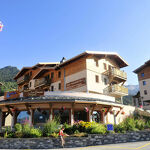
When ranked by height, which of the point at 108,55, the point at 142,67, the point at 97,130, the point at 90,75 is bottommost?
the point at 97,130

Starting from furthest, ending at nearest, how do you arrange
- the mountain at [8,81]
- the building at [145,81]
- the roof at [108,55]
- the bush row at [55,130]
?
the mountain at [8,81], the building at [145,81], the roof at [108,55], the bush row at [55,130]

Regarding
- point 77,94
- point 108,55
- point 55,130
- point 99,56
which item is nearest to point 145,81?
point 108,55

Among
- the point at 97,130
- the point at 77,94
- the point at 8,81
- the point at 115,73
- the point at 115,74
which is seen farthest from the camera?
the point at 8,81

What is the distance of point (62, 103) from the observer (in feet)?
56.5

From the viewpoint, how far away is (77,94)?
18.2 metres

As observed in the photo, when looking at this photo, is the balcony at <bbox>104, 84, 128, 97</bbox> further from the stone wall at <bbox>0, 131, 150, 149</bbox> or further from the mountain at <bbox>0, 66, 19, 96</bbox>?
the mountain at <bbox>0, 66, 19, 96</bbox>

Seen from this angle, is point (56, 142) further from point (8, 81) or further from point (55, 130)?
point (8, 81)

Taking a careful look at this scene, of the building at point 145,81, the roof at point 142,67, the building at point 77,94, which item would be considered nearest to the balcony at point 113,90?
the building at point 77,94

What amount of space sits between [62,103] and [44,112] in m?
2.33

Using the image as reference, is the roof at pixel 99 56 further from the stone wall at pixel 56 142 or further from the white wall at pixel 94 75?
the stone wall at pixel 56 142

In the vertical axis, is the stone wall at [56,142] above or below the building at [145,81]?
below

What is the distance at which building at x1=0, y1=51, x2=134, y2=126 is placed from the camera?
17.3 metres

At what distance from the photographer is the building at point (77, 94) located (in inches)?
680

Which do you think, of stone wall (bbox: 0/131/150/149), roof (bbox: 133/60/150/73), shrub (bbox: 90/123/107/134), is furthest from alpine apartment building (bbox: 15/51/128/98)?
roof (bbox: 133/60/150/73)
